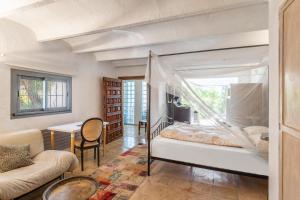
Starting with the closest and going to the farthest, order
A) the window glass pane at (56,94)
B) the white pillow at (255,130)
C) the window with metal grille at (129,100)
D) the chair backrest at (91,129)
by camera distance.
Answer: the white pillow at (255,130) < the chair backrest at (91,129) < the window glass pane at (56,94) < the window with metal grille at (129,100)

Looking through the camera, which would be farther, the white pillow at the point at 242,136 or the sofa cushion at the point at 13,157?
the white pillow at the point at 242,136

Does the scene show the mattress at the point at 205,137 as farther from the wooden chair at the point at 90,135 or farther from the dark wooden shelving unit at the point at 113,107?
the dark wooden shelving unit at the point at 113,107

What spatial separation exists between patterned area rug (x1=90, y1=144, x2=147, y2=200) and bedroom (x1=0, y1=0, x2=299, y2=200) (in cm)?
2

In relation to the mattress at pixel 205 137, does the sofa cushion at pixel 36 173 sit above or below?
below

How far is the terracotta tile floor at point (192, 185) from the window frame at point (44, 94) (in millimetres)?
1447

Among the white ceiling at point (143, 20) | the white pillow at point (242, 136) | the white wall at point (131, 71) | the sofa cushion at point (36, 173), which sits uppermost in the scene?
the white ceiling at point (143, 20)

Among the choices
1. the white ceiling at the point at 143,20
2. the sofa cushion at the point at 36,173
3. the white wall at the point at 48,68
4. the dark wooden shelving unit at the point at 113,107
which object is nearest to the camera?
the sofa cushion at the point at 36,173

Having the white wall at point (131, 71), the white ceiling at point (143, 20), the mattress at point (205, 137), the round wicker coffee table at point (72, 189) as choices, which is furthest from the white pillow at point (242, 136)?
the white wall at point (131, 71)

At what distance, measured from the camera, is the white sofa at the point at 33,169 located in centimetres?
175

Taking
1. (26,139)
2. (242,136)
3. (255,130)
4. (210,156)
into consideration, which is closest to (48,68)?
(26,139)

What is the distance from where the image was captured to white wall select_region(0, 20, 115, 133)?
107 inches

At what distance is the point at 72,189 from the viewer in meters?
1.55

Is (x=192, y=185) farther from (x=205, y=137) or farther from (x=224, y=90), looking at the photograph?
(x=224, y=90)

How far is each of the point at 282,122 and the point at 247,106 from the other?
4.06ft
